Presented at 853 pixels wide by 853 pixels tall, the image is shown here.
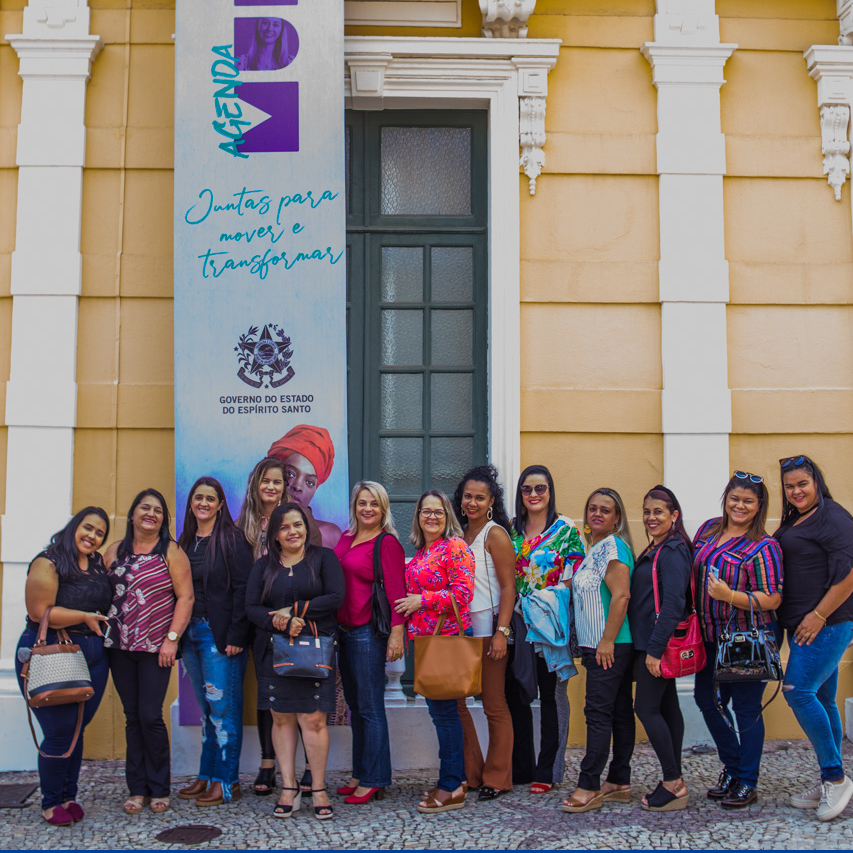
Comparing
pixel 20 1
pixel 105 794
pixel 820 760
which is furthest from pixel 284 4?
pixel 820 760

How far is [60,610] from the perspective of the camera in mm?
4512

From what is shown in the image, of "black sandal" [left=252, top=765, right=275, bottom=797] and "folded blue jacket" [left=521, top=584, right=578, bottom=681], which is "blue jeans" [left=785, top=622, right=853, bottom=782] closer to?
"folded blue jacket" [left=521, top=584, right=578, bottom=681]

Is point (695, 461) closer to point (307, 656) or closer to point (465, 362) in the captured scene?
point (465, 362)

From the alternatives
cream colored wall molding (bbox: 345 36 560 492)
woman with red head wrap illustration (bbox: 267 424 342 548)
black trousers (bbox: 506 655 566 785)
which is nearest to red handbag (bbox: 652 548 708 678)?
black trousers (bbox: 506 655 566 785)

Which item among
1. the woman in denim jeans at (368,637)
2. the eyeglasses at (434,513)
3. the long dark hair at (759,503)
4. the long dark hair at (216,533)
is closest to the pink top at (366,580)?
the woman in denim jeans at (368,637)

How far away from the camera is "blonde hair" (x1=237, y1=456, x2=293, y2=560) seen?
16.5 ft

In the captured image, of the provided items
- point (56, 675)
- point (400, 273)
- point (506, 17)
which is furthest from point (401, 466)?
point (506, 17)

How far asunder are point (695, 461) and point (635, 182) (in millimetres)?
1930

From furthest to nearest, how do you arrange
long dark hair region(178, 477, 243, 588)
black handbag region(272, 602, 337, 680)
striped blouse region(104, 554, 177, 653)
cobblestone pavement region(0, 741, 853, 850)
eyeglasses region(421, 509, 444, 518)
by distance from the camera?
long dark hair region(178, 477, 243, 588), eyeglasses region(421, 509, 444, 518), striped blouse region(104, 554, 177, 653), black handbag region(272, 602, 337, 680), cobblestone pavement region(0, 741, 853, 850)

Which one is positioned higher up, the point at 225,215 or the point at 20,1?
the point at 20,1

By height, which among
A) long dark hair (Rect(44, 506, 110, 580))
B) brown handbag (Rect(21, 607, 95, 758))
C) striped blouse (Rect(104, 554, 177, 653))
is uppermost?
long dark hair (Rect(44, 506, 110, 580))

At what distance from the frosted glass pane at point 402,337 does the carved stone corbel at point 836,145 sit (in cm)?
295

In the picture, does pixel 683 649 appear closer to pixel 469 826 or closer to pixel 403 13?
pixel 469 826

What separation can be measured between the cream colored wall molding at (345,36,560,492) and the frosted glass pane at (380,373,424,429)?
1.80ft
